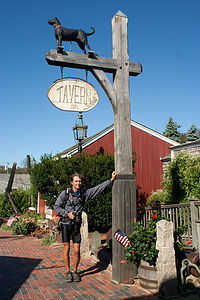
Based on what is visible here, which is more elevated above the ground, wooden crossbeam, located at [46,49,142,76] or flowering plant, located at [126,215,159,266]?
wooden crossbeam, located at [46,49,142,76]

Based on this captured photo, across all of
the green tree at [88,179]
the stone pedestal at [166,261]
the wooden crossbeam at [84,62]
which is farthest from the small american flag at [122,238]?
the green tree at [88,179]

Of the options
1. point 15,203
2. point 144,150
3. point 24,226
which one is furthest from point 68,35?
point 15,203

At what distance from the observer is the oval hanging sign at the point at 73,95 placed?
462 centimetres

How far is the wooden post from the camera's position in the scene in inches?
168

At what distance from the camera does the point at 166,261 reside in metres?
3.67

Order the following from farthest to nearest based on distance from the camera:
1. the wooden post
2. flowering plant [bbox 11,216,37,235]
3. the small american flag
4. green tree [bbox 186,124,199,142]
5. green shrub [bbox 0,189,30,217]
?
green tree [bbox 186,124,199,142] < green shrub [bbox 0,189,30,217] < flowering plant [bbox 11,216,37,235] < the wooden post < the small american flag

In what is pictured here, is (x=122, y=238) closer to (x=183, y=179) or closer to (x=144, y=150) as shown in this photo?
(x=183, y=179)

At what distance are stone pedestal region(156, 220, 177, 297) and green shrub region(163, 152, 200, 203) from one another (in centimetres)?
508

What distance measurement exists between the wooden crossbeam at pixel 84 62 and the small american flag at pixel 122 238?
2815 mm

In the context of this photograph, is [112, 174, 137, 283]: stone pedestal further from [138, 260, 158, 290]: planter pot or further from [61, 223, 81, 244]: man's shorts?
[61, 223, 81, 244]: man's shorts

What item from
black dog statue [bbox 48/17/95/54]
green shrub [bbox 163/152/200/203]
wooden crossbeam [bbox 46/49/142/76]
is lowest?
green shrub [bbox 163/152/200/203]

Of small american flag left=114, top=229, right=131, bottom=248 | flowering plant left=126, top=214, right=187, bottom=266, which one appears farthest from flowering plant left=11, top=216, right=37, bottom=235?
flowering plant left=126, top=214, right=187, bottom=266

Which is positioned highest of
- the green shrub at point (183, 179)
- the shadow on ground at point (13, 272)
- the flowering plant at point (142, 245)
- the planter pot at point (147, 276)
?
the green shrub at point (183, 179)

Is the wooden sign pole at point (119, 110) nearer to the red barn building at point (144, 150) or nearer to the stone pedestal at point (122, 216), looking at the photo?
the stone pedestal at point (122, 216)
